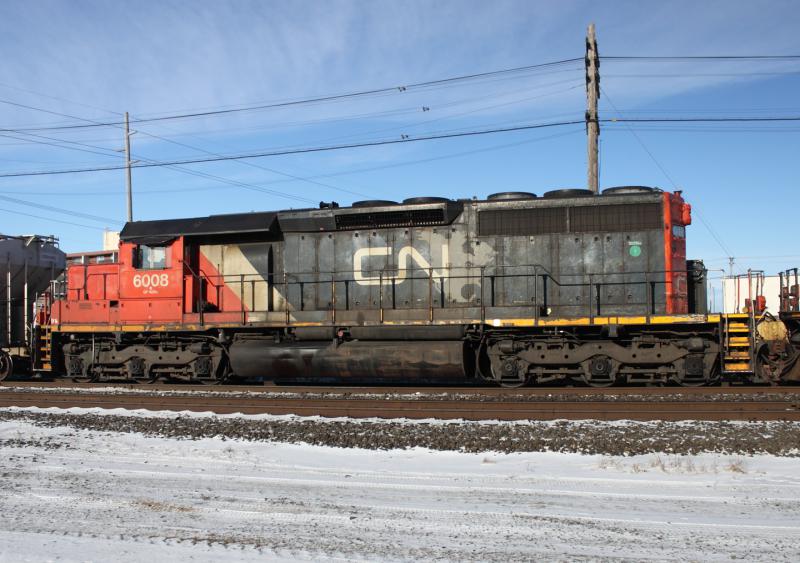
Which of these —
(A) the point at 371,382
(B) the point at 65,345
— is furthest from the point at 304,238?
(B) the point at 65,345

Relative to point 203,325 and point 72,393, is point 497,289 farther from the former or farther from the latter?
point 72,393

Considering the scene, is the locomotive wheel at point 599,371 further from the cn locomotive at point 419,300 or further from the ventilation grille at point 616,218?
the ventilation grille at point 616,218

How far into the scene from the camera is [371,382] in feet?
49.7

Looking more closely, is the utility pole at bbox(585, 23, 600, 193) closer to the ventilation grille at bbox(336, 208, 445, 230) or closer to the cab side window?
the ventilation grille at bbox(336, 208, 445, 230)

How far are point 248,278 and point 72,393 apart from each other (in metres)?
4.19

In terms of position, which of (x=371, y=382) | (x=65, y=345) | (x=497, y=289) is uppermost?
(x=497, y=289)

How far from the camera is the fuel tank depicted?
12.1m

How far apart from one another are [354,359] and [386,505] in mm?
7347

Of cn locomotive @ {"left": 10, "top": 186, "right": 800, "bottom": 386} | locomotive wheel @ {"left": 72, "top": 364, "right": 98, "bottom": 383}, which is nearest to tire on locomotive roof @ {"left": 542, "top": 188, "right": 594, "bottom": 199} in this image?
cn locomotive @ {"left": 10, "top": 186, "right": 800, "bottom": 386}

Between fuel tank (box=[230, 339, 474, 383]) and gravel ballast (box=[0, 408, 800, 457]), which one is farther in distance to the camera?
fuel tank (box=[230, 339, 474, 383])

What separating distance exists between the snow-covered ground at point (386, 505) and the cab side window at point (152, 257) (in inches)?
275

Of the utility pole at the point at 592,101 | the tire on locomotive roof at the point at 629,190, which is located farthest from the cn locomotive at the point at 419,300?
the utility pole at the point at 592,101

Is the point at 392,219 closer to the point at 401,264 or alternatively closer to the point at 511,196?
the point at 401,264

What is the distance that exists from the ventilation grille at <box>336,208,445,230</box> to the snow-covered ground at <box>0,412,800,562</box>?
21.4 feet
